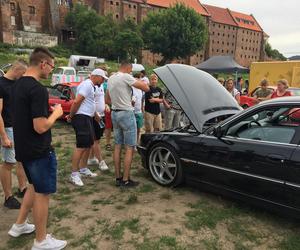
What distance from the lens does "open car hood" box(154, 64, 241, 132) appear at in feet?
14.9

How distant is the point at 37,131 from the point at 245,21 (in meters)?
102

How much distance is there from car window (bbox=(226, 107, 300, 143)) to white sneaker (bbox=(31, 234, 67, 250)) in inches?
92.1

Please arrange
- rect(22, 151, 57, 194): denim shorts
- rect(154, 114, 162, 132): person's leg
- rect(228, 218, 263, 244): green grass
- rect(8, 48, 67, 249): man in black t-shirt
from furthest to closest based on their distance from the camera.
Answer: rect(154, 114, 162, 132): person's leg → rect(228, 218, 263, 244): green grass → rect(22, 151, 57, 194): denim shorts → rect(8, 48, 67, 249): man in black t-shirt

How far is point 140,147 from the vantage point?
532 cm

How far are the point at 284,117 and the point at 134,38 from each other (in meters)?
51.0

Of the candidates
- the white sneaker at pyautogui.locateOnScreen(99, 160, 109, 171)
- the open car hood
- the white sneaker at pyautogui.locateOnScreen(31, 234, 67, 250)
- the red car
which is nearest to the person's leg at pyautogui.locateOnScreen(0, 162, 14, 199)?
the white sneaker at pyautogui.locateOnScreen(31, 234, 67, 250)

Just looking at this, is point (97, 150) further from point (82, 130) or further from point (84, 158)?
point (82, 130)

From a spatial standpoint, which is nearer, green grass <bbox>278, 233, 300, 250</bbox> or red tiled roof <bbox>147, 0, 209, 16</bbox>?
green grass <bbox>278, 233, 300, 250</bbox>

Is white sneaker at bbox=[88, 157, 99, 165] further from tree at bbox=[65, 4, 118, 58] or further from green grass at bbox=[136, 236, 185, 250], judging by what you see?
tree at bbox=[65, 4, 118, 58]

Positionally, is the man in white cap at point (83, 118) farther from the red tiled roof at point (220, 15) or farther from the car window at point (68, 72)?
the red tiled roof at point (220, 15)

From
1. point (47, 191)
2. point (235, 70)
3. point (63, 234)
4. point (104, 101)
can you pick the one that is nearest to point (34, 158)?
point (47, 191)

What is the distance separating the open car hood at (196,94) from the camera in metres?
4.55

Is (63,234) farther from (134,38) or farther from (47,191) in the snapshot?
(134,38)

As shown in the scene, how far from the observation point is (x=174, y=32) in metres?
57.4
